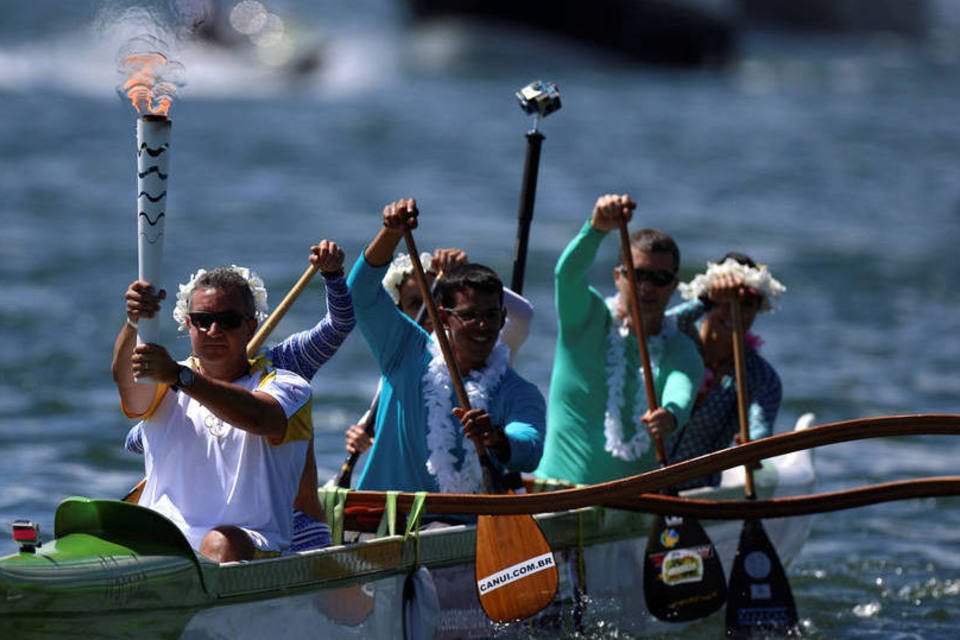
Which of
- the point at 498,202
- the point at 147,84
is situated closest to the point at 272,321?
the point at 147,84

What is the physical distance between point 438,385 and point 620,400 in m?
1.38

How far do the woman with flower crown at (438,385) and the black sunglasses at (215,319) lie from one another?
100cm

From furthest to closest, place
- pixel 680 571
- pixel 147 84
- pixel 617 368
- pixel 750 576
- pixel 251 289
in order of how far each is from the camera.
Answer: pixel 750 576
pixel 617 368
pixel 680 571
pixel 251 289
pixel 147 84

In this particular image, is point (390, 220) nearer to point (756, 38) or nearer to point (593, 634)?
point (593, 634)

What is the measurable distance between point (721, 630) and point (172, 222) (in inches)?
532

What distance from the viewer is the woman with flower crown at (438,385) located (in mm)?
6379

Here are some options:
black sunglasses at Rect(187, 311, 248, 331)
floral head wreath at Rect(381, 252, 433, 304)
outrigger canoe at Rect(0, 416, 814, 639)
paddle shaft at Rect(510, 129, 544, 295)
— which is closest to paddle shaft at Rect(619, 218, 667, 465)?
outrigger canoe at Rect(0, 416, 814, 639)

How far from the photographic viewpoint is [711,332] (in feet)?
27.1

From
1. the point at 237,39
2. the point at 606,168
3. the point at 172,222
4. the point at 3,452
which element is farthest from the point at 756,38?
the point at 3,452

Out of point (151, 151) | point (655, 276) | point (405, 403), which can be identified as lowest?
point (405, 403)

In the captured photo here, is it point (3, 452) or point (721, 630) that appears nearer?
point (721, 630)

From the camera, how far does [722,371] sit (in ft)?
26.9

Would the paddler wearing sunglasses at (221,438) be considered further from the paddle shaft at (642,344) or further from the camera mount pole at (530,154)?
the camera mount pole at (530,154)

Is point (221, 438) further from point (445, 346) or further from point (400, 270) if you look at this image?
point (400, 270)
